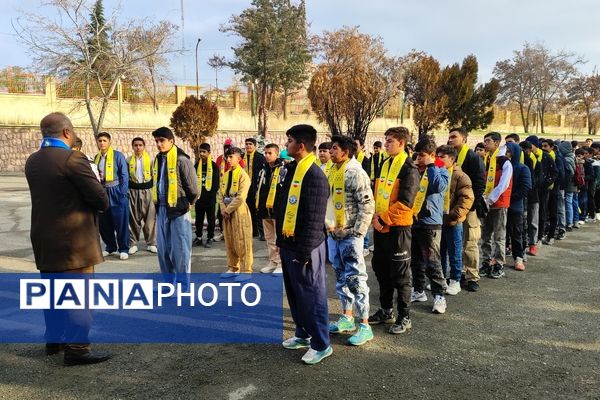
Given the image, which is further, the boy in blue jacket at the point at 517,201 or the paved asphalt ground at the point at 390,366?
the boy in blue jacket at the point at 517,201

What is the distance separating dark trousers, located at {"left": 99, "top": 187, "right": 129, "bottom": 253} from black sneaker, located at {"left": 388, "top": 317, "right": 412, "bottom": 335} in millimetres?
4936

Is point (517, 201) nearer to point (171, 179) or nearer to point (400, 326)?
point (400, 326)

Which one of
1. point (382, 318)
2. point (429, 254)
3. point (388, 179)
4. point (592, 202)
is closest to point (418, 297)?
point (429, 254)

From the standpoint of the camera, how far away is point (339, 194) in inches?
179

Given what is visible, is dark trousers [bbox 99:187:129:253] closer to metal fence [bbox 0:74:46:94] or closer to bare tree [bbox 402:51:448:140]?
metal fence [bbox 0:74:46:94]

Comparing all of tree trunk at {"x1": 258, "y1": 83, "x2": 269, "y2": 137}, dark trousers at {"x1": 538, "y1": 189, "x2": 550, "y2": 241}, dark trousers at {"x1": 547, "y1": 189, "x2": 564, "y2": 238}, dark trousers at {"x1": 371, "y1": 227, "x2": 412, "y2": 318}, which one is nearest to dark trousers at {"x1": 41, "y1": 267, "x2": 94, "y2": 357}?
dark trousers at {"x1": 371, "y1": 227, "x2": 412, "y2": 318}

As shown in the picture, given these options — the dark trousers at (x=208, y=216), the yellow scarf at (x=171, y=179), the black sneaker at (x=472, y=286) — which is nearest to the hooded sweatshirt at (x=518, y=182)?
the black sneaker at (x=472, y=286)

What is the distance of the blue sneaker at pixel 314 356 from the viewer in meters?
3.99

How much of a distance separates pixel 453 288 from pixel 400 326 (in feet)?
5.27

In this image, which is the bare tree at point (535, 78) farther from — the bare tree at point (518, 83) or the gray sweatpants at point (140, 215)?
the gray sweatpants at point (140, 215)

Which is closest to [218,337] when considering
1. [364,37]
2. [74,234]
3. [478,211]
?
[74,234]

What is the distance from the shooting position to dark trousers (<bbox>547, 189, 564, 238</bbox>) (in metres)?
9.09

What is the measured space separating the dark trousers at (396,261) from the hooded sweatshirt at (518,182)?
129 inches

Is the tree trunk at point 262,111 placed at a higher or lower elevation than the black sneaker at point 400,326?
higher
